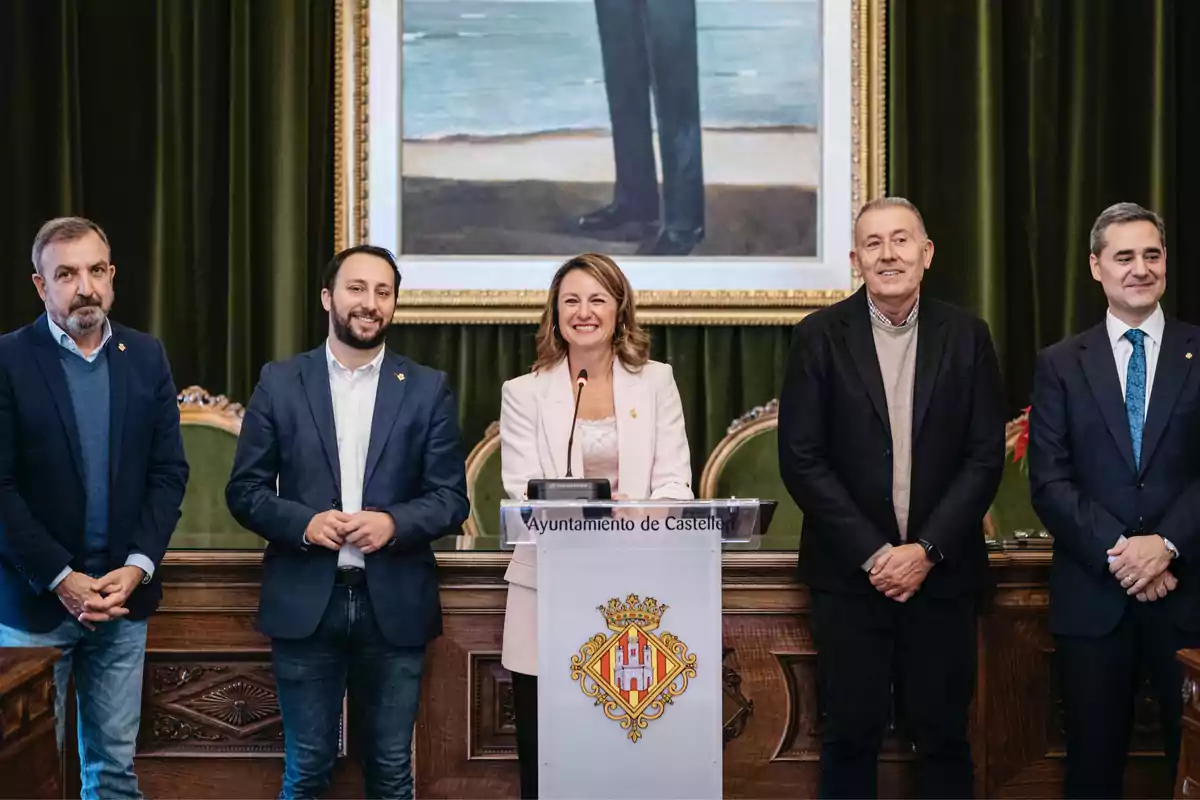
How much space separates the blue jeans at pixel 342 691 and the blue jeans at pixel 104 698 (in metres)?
0.31

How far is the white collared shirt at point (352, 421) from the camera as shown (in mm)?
2775

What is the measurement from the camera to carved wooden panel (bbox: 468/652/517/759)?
9.82 ft

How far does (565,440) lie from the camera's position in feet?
9.20

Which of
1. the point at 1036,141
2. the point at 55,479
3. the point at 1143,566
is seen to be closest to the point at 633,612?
the point at 1143,566

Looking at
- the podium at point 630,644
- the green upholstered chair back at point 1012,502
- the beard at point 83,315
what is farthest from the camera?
the green upholstered chair back at point 1012,502

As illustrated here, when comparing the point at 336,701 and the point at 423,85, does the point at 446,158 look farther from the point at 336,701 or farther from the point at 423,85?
the point at 336,701

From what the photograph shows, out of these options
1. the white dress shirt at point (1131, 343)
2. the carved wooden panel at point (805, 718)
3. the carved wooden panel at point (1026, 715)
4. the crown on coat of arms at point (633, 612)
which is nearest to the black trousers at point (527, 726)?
the crown on coat of arms at point (633, 612)

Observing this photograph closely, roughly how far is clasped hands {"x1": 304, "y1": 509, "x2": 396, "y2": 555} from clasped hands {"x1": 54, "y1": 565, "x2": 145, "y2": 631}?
400mm

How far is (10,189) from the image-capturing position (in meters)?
4.58

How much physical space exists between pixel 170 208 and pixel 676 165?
1847mm

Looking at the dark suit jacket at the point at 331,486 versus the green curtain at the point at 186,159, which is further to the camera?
the green curtain at the point at 186,159

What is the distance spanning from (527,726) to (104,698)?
901 mm

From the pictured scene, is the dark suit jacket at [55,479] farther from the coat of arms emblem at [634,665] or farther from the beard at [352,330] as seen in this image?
the coat of arms emblem at [634,665]

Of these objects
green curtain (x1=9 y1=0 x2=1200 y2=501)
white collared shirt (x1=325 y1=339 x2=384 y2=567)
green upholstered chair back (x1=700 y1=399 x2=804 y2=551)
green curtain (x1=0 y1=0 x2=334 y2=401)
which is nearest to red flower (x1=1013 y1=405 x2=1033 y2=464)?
green curtain (x1=9 y1=0 x2=1200 y2=501)
